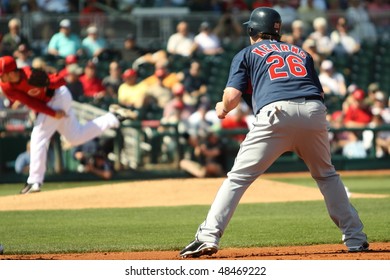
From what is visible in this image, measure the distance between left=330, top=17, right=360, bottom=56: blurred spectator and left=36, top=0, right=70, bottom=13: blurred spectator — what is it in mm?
5790

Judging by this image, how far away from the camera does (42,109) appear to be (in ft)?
41.7

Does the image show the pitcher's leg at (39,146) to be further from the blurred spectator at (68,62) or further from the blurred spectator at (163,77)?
the blurred spectator at (163,77)

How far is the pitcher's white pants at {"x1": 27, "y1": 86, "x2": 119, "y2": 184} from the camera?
509 inches

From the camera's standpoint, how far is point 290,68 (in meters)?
7.07

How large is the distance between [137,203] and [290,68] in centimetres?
594

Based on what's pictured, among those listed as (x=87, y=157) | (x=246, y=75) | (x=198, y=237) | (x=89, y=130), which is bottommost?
(x=87, y=157)

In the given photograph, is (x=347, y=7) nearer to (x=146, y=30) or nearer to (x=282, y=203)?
(x=146, y=30)

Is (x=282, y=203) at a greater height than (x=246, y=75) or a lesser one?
lesser

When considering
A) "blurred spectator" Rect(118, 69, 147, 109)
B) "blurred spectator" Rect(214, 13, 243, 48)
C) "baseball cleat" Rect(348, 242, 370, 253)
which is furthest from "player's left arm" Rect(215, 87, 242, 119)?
"blurred spectator" Rect(214, 13, 243, 48)

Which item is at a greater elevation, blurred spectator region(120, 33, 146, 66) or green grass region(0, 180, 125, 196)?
blurred spectator region(120, 33, 146, 66)

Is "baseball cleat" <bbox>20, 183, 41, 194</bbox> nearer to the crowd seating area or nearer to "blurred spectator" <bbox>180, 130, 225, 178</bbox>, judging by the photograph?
the crowd seating area

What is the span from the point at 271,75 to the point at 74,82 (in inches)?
408

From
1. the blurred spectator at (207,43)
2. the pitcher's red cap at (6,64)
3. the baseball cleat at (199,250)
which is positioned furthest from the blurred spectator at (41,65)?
the baseball cleat at (199,250)
